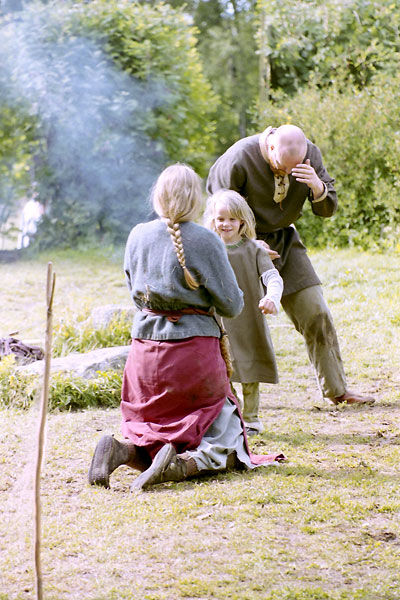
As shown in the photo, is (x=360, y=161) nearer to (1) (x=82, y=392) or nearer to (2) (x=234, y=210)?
(1) (x=82, y=392)

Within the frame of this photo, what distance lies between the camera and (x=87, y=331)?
6496mm

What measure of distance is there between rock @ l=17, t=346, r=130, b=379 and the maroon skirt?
1694 mm

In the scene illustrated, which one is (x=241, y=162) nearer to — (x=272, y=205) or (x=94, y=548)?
(x=272, y=205)

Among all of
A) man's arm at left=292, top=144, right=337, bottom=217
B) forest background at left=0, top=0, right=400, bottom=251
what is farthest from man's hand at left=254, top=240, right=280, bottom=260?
forest background at left=0, top=0, right=400, bottom=251

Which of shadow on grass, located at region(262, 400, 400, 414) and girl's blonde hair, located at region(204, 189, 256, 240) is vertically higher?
girl's blonde hair, located at region(204, 189, 256, 240)

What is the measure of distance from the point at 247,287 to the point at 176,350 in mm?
890

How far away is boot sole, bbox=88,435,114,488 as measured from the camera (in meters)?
3.64

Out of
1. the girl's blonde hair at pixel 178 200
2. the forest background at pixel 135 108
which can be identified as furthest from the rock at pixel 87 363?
A: the forest background at pixel 135 108

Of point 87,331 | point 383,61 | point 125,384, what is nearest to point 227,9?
point 383,61

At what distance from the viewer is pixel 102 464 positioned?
12.0 ft

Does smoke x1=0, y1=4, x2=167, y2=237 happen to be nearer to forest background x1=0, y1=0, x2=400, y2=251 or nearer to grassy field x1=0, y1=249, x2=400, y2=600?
forest background x1=0, y1=0, x2=400, y2=251

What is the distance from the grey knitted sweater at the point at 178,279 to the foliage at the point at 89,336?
8.62 ft

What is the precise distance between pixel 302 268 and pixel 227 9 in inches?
856

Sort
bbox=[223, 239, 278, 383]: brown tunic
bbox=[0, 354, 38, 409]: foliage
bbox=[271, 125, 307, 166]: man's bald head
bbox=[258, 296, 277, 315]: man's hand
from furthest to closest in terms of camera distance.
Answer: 1. bbox=[0, 354, 38, 409]: foliage
2. bbox=[223, 239, 278, 383]: brown tunic
3. bbox=[271, 125, 307, 166]: man's bald head
4. bbox=[258, 296, 277, 315]: man's hand
